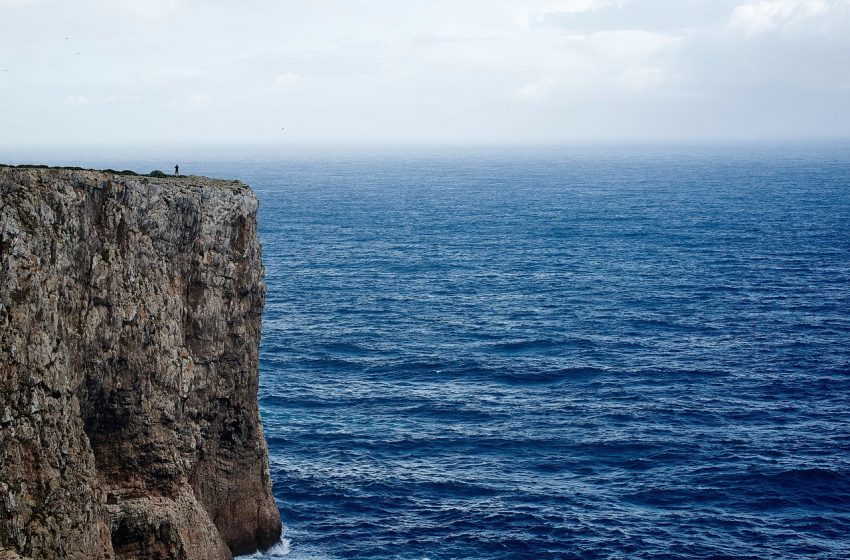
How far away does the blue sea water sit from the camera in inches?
2253

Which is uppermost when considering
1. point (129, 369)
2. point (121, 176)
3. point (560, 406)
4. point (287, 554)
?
point (121, 176)

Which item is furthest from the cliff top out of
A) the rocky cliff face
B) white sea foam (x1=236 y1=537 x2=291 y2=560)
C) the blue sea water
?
the blue sea water

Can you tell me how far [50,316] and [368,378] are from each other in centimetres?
4423

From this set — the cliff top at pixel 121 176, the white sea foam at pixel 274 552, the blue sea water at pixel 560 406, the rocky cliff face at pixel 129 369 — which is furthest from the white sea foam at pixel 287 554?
the cliff top at pixel 121 176

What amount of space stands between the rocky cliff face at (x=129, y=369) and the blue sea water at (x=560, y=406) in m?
8.37

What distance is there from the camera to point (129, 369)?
144 feet

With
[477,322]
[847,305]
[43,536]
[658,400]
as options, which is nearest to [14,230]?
[43,536]

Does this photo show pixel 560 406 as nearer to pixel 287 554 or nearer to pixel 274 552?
pixel 287 554

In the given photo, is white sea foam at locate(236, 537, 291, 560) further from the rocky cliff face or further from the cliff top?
the cliff top

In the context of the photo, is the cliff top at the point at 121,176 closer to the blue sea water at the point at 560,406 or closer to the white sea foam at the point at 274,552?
the white sea foam at the point at 274,552

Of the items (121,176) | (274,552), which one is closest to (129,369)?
(121,176)

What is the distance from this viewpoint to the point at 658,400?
252 feet

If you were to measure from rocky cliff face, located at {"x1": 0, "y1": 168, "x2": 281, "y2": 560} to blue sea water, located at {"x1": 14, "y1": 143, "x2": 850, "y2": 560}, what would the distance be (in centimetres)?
837

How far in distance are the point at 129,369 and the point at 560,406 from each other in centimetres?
3958
